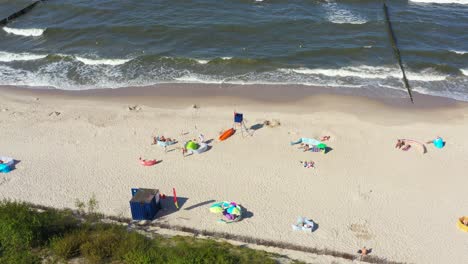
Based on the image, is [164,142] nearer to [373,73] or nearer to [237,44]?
[237,44]

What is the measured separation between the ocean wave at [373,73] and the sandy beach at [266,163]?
2.56 m

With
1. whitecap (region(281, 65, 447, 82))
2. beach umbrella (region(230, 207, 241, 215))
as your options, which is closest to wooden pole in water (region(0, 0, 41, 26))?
whitecap (region(281, 65, 447, 82))

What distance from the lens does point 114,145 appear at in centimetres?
2611

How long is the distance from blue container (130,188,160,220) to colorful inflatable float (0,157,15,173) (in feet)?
25.4

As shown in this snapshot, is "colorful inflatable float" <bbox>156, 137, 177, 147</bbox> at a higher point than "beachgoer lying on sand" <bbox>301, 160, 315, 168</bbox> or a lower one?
higher

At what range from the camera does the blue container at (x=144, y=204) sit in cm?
2031

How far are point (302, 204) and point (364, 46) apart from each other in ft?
61.1

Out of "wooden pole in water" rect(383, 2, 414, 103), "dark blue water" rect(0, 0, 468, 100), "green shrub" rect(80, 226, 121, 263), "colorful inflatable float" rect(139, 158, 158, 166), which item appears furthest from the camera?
"dark blue water" rect(0, 0, 468, 100)

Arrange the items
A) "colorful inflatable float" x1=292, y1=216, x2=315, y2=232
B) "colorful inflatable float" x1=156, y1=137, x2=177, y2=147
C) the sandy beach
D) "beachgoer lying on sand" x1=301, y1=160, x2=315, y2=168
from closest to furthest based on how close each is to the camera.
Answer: "colorful inflatable float" x1=292, y1=216, x2=315, y2=232, the sandy beach, "beachgoer lying on sand" x1=301, y1=160, x2=315, y2=168, "colorful inflatable float" x1=156, y1=137, x2=177, y2=147

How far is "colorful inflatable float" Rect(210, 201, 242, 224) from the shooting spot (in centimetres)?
2050

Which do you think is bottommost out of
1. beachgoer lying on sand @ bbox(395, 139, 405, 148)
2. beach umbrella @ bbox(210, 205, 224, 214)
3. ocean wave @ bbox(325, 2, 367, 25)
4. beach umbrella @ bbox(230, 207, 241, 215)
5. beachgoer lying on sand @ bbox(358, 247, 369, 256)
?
beachgoer lying on sand @ bbox(358, 247, 369, 256)

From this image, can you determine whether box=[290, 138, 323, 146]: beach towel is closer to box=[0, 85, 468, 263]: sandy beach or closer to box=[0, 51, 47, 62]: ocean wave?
box=[0, 85, 468, 263]: sandy beach

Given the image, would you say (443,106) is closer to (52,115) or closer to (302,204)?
(302,204)

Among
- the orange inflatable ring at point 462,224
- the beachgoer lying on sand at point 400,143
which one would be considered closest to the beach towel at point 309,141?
the beachgoer lying on sand at point 400,143
